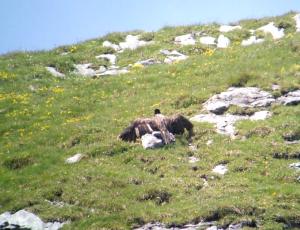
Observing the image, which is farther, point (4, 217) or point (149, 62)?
point (149, 62)

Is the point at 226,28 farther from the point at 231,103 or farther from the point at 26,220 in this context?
the point at 26,220

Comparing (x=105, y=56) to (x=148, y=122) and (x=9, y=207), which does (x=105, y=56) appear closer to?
(x=148, y=122)

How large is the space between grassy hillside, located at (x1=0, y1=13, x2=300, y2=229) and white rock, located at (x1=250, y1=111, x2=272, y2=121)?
53 centimetres

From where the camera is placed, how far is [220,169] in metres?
29.4

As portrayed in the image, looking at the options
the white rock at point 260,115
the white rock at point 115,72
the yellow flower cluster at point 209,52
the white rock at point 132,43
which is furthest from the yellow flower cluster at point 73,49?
the white rock at point 260,115

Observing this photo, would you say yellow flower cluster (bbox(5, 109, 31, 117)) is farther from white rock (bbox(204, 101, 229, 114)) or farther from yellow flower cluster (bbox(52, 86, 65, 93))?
white rock (bbox(204, 101, 229, 114))

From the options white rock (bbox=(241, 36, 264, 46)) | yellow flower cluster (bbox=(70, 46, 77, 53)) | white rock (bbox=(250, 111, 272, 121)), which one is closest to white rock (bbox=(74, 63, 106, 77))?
yellow flower cluster (bbox=(70, 46, 77, 53))

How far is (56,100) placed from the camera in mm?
42844

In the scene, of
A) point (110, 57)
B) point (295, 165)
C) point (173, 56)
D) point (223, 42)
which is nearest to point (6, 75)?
point (110, 57)

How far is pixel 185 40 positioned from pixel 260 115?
20.7 metres

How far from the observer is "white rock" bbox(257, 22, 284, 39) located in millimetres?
50931

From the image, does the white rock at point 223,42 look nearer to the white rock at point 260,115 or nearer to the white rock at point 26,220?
the white rock at point 260,115

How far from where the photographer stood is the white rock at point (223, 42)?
2027 inches

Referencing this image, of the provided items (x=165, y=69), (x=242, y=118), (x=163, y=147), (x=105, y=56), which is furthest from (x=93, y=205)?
(x=105, y=56)
